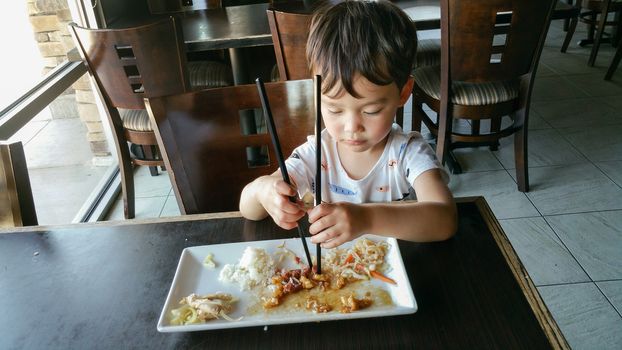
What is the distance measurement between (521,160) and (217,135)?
73.1 inches

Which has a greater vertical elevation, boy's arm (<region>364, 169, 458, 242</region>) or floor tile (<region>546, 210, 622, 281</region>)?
boy's arm (<region>364, 169, 458, 242</region>)

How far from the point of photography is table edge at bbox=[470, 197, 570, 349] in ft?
2.04

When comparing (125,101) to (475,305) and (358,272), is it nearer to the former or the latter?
(358,272)

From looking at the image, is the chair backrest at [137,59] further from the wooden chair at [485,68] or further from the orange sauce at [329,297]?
the orange sauce at [329,297]

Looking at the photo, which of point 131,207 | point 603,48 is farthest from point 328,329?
point 603,48

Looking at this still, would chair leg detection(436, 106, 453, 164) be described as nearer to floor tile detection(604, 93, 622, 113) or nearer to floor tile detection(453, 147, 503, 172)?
floor tile detection(453, 147, 503, 172)

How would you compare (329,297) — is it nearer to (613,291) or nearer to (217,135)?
(217,135)

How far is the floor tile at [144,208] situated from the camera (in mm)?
2576

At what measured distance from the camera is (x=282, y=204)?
0.79m

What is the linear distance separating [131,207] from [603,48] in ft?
16.3

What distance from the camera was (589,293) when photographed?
178 centimetres

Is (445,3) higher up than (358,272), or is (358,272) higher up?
(445,3)

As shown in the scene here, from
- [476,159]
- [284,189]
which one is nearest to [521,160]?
[476,159]

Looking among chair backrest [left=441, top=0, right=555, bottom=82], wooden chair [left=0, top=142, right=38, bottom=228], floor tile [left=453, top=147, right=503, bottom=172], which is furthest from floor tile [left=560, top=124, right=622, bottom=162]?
wooden chair [left=0, top=142, right=38, bottom=228]
